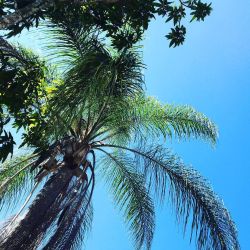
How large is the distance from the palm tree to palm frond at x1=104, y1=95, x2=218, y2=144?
0.02 meters

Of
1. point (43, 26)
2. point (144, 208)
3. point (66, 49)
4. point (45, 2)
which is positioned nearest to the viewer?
point (45, 2)

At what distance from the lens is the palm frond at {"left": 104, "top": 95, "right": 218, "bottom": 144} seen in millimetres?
11062

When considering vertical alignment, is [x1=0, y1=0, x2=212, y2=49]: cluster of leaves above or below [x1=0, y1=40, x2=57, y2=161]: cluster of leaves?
above

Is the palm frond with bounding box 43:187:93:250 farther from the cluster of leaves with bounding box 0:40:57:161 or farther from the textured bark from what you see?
the textured bark

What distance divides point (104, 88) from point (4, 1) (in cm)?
227

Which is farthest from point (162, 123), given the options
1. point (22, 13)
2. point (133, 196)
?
point (22, 13)

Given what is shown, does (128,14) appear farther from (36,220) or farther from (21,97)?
(36,220)

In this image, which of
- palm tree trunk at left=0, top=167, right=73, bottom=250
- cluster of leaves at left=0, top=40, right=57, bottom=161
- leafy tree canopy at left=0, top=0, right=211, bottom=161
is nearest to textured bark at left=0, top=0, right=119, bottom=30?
leafy tree canopy at left=0, top=0, right=211, bottom=161

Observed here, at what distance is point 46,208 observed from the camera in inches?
327

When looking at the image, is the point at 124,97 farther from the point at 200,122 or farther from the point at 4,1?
the point at 4,1

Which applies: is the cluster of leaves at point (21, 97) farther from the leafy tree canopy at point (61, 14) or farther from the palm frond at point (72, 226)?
the palm frond at point (72, 226)

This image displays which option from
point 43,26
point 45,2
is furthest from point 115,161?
point 45,2

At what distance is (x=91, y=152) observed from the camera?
10352 millimetres

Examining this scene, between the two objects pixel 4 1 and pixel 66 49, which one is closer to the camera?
pixel 4 1
